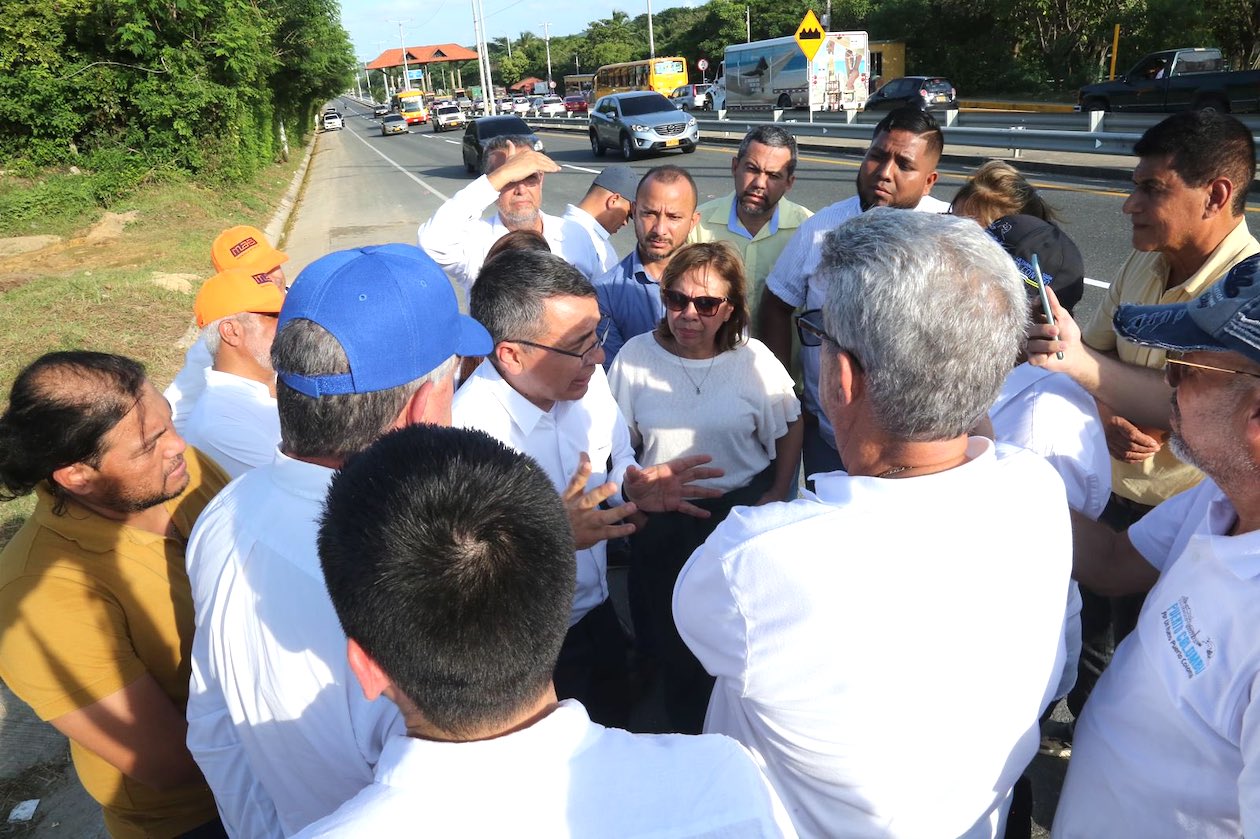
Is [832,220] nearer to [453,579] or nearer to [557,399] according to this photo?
[557,399]

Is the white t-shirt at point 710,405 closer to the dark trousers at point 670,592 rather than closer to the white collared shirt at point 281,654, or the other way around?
the dark trousers at point 670,592

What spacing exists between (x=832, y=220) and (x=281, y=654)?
2.92 m

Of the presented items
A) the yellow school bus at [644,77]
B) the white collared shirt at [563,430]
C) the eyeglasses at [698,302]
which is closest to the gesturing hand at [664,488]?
the white collared shirt at [563,430]

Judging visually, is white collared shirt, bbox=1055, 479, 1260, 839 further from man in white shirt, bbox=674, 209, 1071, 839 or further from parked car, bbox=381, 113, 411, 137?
parked car, bbox=381, 113, 411, 137

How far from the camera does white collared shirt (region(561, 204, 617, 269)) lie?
448cm

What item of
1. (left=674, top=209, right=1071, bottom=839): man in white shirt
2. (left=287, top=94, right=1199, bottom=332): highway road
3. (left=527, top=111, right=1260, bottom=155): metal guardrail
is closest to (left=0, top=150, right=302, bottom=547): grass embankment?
(left=287, top=94, right=1199, bottom=332): highway road

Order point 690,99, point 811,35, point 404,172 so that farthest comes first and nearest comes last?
point 690,99
point 404,172
point 811,35

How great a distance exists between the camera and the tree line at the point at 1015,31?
2892 cm

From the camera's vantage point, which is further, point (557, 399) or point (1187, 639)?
point (557, 399)

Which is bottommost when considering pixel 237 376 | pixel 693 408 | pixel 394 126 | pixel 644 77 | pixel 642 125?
pixel 693 408

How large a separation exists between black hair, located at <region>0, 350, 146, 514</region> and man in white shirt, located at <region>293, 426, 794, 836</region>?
1.01 metres

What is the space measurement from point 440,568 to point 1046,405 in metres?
1.51

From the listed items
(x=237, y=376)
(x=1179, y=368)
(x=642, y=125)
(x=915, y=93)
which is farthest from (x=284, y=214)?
(x=915, y=93)

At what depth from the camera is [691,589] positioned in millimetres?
1367
